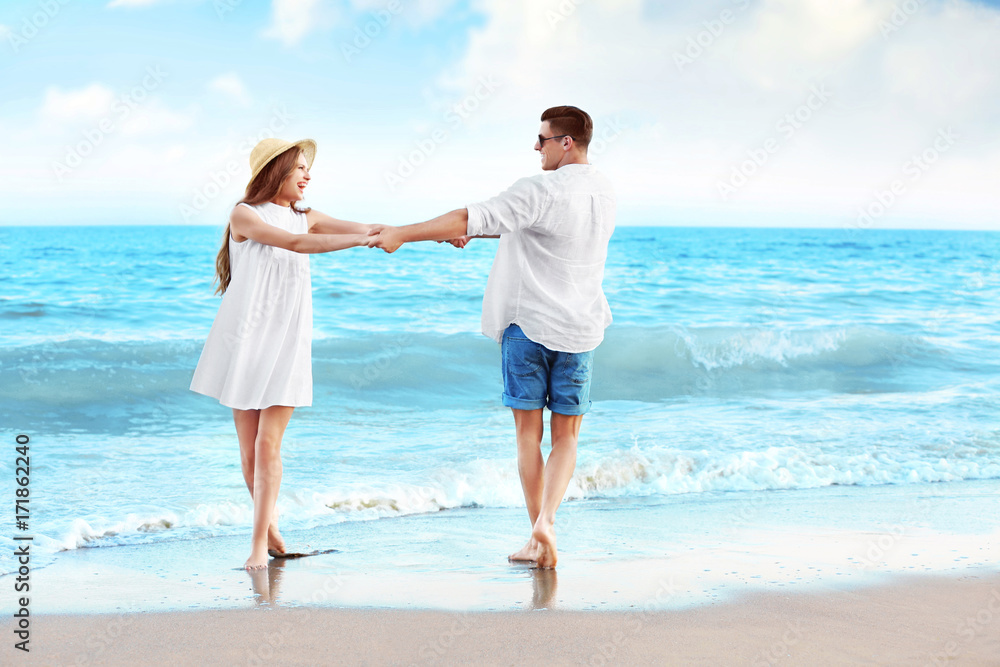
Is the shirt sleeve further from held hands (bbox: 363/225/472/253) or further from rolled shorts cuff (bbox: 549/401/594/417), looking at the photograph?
rolled shorts cuff (bbox: 549/401/594/417)

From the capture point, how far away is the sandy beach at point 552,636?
7.95 feet

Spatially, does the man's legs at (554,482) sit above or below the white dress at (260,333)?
below

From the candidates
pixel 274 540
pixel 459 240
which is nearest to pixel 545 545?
pixel 274 540

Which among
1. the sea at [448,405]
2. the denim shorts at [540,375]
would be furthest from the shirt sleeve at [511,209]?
the sea at [448,405]

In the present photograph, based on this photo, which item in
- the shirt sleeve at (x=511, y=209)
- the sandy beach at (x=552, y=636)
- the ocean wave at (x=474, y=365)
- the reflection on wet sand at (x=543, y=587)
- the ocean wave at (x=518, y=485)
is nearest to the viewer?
the sandy beach at (x=552, y=636)

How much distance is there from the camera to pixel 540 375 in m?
3.39

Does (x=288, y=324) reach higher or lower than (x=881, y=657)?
higher

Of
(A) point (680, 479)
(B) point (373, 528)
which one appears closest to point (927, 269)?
(A) point (680, 479)

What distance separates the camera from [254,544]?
131 inches

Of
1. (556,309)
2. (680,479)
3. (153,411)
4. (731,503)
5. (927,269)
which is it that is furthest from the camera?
(927,269)

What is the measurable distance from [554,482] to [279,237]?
56.9 inches

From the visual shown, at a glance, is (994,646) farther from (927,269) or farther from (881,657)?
(927,269)

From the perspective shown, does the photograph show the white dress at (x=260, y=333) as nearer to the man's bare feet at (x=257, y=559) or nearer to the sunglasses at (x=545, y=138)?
the man's bare feet at (x=257, y=559)

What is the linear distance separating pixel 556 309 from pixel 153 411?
5604 millimetres
